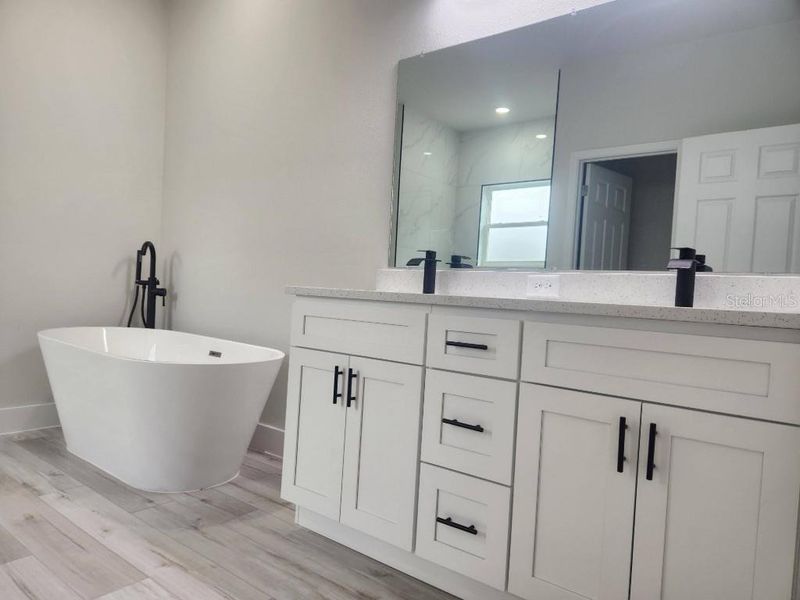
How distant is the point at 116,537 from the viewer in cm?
189

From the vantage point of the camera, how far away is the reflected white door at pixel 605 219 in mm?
1838

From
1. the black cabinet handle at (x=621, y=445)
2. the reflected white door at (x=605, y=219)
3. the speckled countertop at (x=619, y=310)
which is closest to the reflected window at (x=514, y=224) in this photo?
the reflected white door at (x=605, y=219)

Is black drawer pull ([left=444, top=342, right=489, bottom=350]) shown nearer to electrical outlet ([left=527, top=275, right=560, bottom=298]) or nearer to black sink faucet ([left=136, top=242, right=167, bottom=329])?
electrical outlet ([left=527, top=275, right=560, bottom=298])

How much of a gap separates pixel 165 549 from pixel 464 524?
999mm

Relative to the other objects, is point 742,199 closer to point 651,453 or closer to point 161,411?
A: point 651,453

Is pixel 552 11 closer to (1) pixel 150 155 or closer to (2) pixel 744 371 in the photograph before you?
(2) pixel 744 371

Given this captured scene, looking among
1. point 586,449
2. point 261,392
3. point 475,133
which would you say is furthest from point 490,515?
point 475,133

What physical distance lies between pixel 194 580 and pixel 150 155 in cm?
286

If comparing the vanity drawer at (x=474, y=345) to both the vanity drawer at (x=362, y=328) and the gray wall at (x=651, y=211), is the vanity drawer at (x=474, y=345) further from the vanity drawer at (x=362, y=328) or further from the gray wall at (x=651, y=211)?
the gray wall at (x=651, y=211)

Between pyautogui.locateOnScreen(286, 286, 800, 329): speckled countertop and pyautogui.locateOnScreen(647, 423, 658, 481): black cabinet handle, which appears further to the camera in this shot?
pyautogui.locateOnScreen(647, 423, 658, 481): black cabinet handle

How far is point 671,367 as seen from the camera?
123 centimetres

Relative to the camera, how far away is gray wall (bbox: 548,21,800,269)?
163 centimetres

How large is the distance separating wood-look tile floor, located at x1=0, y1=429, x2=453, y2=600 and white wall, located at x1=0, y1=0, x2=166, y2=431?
1.13 metres

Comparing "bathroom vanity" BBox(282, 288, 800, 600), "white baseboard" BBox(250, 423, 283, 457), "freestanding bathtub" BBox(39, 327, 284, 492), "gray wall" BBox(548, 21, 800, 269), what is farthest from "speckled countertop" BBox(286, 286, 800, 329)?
"white baseboard" BBox(250, 423, 283, 457)
